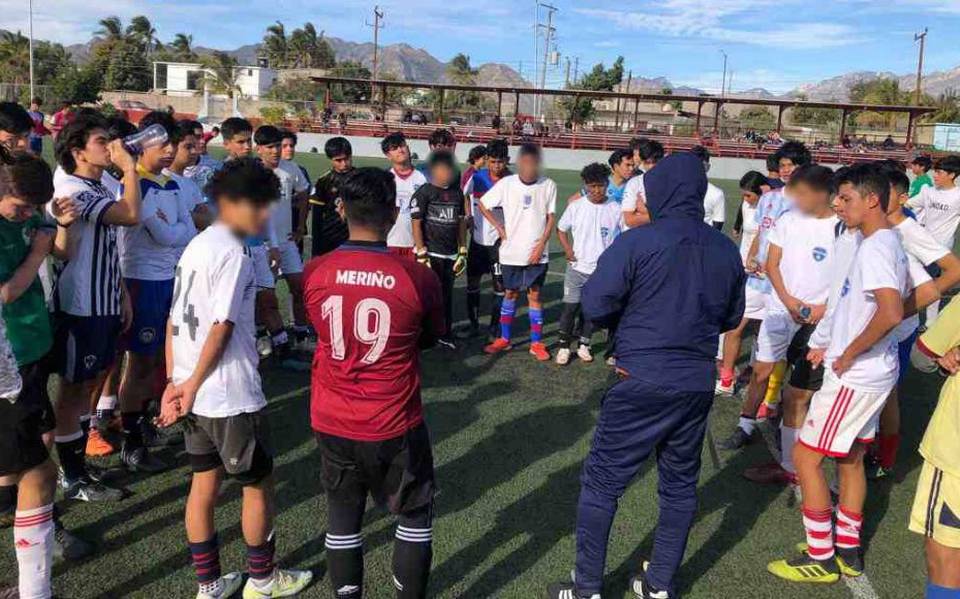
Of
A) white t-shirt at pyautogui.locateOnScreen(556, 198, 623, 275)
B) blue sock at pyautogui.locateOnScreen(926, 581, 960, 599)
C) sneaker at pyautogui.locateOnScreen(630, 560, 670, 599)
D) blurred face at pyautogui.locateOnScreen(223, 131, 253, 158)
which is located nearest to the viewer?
blue sock at pyautogui.locateOnScreen(926, 581, 960, 599)

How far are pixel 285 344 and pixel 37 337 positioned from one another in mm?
3137

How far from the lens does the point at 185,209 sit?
447 cm

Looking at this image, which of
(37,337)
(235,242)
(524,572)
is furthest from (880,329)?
(37,337)

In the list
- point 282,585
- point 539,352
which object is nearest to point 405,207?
point 539,352

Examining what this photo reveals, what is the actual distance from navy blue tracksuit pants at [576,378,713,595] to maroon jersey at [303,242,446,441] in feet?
2.95

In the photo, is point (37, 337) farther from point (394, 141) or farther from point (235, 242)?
point (394, 141)

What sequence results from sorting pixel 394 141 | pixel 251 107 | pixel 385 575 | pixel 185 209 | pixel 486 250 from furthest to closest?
1. pixel 251 107
2. pixel 486 250
3. pixel 394 141
4. pixel 185 209
5. pixel 385 575

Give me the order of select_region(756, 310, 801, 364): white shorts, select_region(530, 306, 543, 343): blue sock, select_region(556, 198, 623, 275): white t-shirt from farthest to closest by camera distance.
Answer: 1. select_region(530, 306, 543, 343): blue sock
2. select_region(556, 198, 623, 275): white t-shirt
3. select_region(756, 310, 801, 364): white shorts

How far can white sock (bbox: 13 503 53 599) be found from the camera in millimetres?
2855

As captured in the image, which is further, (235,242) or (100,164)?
(100,164)

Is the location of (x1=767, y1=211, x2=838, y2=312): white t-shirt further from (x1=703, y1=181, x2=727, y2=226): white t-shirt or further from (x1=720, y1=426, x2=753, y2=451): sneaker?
(x1=703, y1=181, x2=727, y2=226): white t-shirt

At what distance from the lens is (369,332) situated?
262 cm

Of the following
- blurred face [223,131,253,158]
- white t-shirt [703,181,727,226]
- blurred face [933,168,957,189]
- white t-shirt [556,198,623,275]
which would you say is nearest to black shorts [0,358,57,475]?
blurred face [223,131,253,158]

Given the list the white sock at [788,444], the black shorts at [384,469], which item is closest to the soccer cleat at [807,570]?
the white sock at [788,444]
